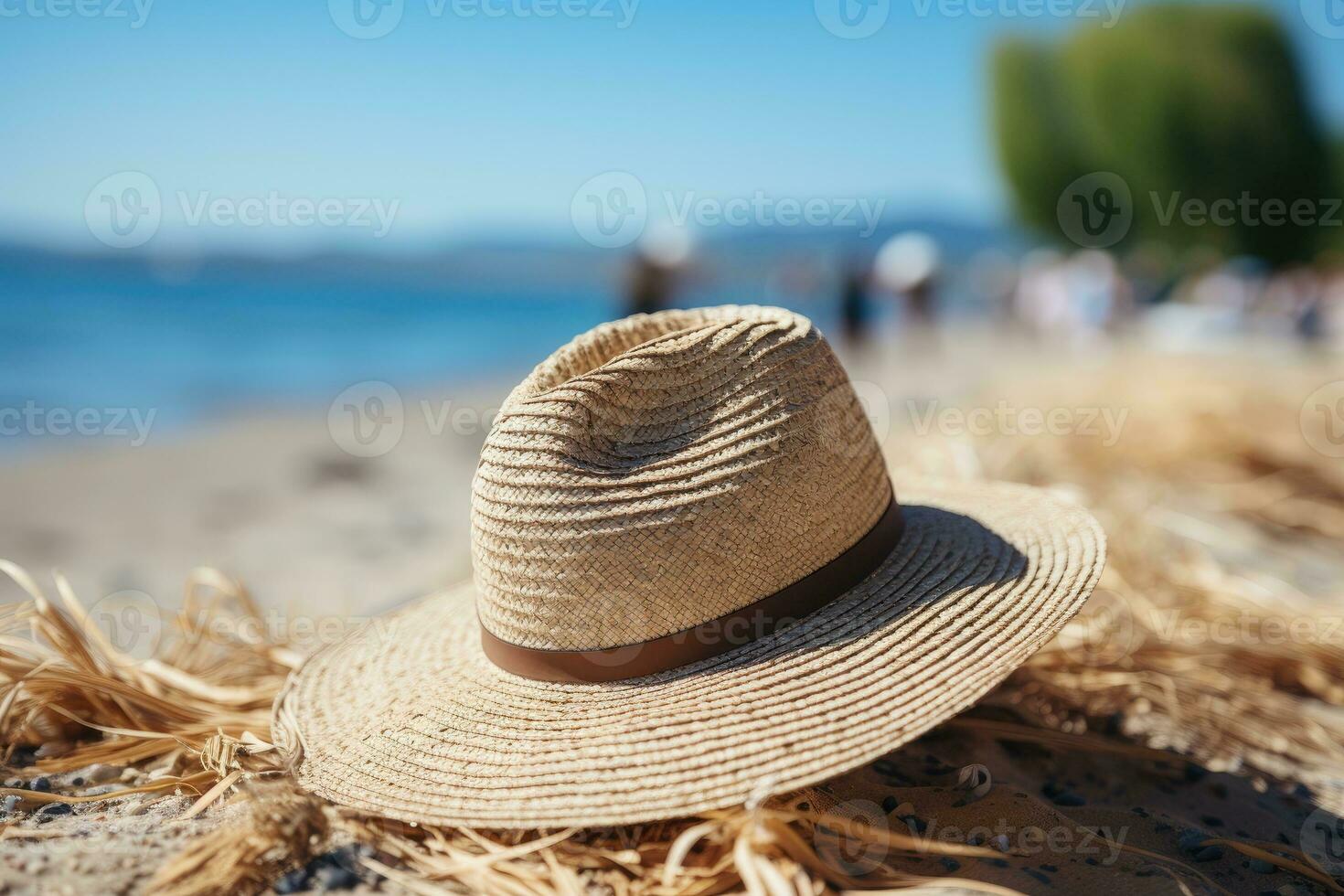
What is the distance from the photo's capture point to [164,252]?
165ft

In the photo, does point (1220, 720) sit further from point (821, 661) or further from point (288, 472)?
point (288, 472)

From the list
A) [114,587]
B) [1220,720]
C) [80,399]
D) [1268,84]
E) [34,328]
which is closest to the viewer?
[1220,720]

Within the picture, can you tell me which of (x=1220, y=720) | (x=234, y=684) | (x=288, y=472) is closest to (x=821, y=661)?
(x=1220, y=720)

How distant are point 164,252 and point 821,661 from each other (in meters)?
56.7

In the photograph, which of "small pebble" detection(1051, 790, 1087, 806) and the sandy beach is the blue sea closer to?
the sandy beach

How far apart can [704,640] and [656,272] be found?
7948mm

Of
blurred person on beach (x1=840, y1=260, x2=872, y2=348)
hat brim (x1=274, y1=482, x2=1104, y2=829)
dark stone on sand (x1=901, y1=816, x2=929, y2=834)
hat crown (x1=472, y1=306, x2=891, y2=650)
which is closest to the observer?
hat brim (x1=274, y1=482, x2=1104, y2=829)

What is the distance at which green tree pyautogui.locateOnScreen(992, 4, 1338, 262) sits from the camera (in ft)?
88.1
